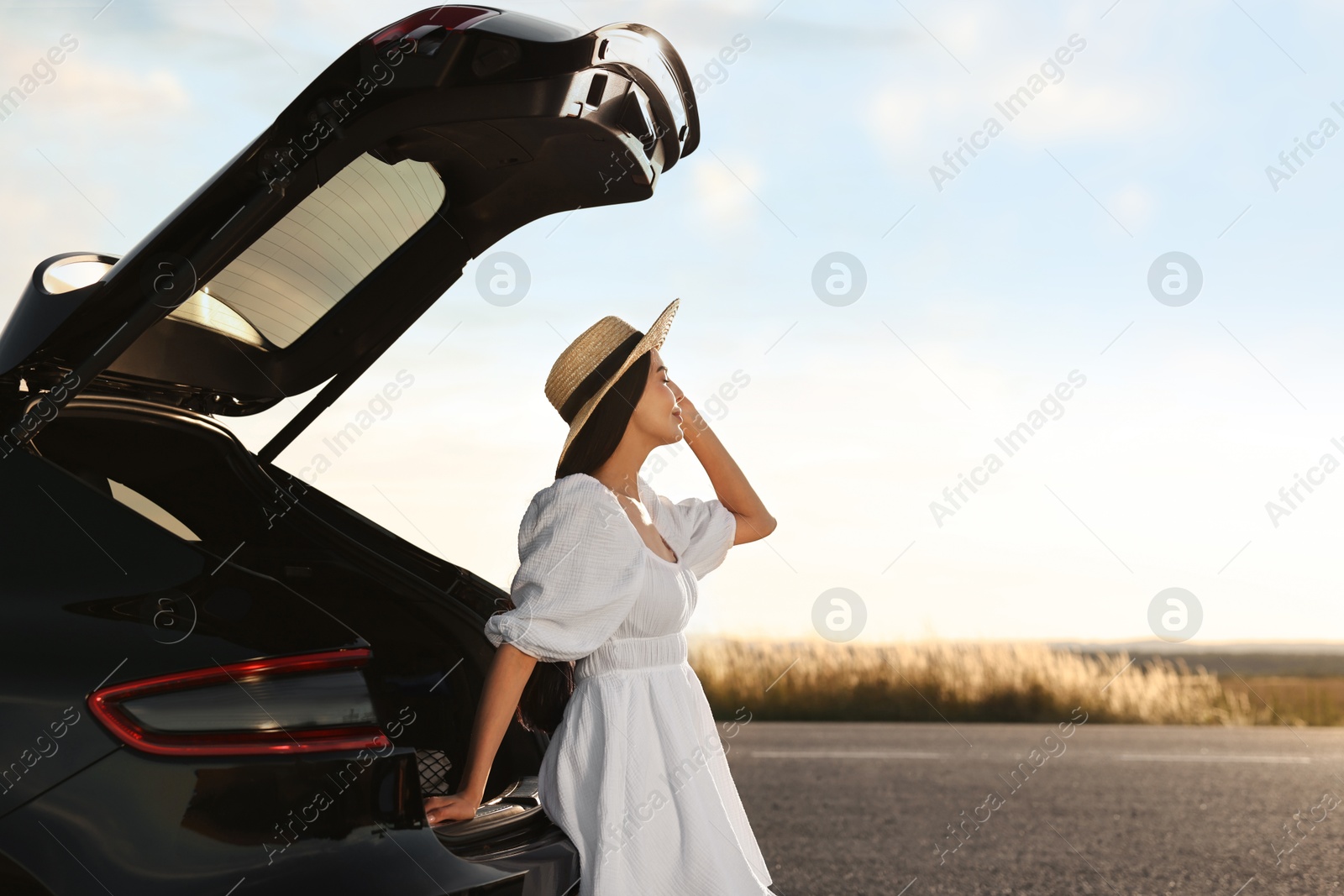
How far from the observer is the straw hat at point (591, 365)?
2.33 meters

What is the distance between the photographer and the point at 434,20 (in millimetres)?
2059

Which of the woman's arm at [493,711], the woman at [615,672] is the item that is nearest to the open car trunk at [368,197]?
the woman at [615,672]

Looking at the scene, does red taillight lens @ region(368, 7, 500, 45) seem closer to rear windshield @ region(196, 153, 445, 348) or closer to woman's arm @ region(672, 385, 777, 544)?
rear windshield @ region(196, 153, 445, 348)

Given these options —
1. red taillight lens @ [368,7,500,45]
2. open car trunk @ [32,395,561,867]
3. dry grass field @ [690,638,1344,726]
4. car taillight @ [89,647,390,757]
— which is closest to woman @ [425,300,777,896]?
car taillight @ [89,647,390,757]

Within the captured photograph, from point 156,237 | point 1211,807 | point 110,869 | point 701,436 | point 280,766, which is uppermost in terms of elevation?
point 156,237

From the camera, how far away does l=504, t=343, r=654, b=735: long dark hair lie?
89.4 inches

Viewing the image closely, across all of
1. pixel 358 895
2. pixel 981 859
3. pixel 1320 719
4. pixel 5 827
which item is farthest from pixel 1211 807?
pixel 5 827

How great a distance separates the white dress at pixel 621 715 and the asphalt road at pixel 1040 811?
2.47 metres

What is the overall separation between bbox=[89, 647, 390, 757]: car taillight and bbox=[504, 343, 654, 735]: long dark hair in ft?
1.16

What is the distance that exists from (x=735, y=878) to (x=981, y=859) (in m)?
3.30

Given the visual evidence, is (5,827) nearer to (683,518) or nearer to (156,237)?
(156,237)

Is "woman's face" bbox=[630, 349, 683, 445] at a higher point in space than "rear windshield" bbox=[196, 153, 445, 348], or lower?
lower

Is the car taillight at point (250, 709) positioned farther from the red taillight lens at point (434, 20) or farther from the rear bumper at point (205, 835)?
the red taillight lens at point (434, 20)

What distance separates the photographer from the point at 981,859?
5016mm
